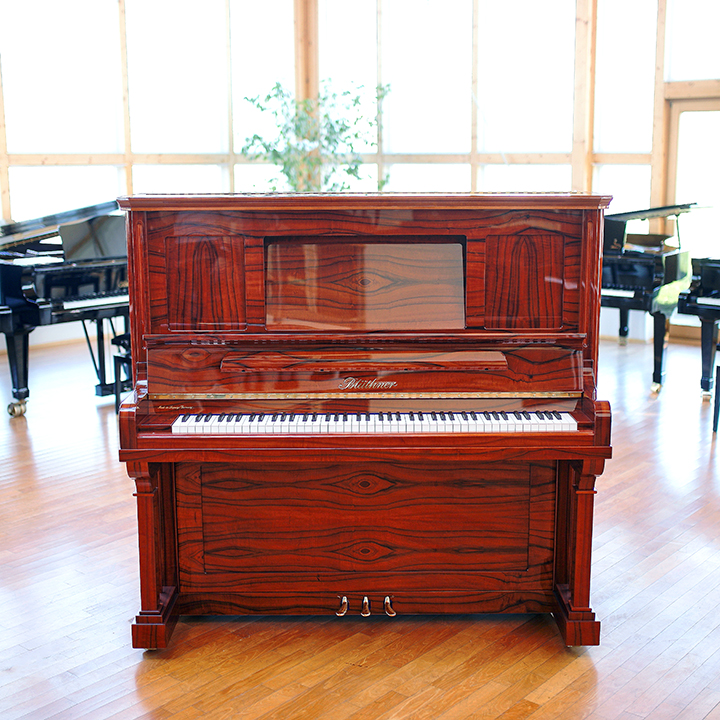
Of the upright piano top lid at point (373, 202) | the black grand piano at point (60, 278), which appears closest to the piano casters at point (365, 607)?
the upright piano top lid at point (373, 202)

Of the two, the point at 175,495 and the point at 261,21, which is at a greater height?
the point at 261,21

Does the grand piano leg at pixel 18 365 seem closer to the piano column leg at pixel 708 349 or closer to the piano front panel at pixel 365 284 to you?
the piano front panel at pixel 365 284

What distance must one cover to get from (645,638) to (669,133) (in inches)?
231

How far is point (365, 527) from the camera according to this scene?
294 cm

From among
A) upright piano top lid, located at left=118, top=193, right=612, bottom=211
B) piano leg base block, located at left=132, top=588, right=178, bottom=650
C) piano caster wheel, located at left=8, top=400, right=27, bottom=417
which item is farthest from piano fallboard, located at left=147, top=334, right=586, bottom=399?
piano caster wheel, located at left=8, top=400, right=27, bottom=417

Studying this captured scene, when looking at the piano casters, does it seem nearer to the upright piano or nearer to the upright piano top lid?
the upright piano

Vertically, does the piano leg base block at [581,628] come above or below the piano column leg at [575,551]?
below

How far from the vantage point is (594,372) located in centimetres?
281

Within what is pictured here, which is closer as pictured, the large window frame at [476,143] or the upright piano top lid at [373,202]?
the upright piano top lid at [373,202]

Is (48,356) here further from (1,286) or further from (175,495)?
(175,495)

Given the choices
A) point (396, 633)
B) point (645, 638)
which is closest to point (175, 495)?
point (396, 633)

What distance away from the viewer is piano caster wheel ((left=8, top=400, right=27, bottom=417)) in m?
5.61

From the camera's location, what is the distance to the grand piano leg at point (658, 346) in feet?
19.6

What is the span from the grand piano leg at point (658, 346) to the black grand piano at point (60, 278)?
12.0ft
